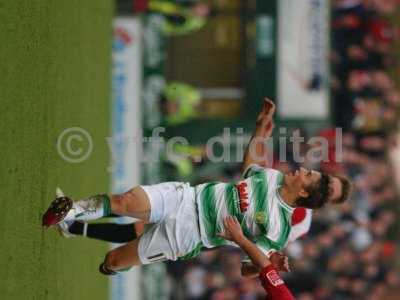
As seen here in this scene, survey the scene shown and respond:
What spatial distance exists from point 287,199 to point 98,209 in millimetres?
1488

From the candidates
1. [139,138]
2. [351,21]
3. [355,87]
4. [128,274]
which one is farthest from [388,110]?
[128,274]

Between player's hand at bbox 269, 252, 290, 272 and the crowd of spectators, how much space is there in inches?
233

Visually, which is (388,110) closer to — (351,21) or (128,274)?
(351,21)

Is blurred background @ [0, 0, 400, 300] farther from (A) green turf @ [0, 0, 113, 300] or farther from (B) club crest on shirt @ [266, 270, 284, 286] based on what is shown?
(B) club crest on shirt @ [266, 270, 284, 286]

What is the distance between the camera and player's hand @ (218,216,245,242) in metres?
5.52

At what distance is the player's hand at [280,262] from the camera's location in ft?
18.5

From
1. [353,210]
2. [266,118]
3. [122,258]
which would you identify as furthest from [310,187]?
[353,210]

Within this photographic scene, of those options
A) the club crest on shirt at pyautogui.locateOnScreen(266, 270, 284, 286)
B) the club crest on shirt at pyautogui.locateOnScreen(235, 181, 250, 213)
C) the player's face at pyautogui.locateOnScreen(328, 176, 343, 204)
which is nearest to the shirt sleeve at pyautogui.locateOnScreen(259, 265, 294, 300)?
the club crest on shirt at pyautogui.locateOnScreen(266, 270, 284, 286)

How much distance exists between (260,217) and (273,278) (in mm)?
595

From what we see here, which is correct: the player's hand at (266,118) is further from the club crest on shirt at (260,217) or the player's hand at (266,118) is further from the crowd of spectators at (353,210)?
the crowd of spectators at (353,210)

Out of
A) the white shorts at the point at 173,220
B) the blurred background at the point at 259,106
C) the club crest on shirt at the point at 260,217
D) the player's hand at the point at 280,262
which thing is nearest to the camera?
the player's hand at the point at 280,262

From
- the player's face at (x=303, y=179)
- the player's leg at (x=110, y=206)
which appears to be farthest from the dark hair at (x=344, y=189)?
the player's leg at (x=110, y=206)

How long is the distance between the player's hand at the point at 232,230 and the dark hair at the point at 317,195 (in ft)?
1.92

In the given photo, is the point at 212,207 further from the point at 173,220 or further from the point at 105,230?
the point at 105,230
